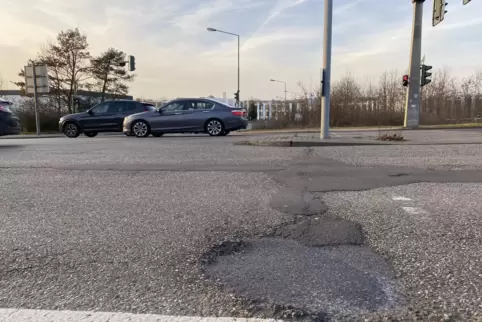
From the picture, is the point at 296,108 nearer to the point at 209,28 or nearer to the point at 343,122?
the point at 343,122

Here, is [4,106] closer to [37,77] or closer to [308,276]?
[308,276]

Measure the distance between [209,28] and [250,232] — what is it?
106 feet

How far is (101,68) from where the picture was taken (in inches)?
1433

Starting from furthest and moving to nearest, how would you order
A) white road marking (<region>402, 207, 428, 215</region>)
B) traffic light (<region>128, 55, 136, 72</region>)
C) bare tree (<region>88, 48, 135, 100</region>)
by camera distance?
bare tree (<region>88, 48, 135, 100</region>)
traffic light (<region>128, 55, 136, 72</region>)
white road marking (<region>402, 207, 428, 215</region>)

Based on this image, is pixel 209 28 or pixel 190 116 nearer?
pixel 190 116

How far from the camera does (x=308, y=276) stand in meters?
2.56

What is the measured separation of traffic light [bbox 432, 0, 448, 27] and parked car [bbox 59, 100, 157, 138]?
12807mm

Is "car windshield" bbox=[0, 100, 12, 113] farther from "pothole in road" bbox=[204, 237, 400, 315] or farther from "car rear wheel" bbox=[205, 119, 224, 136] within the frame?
"pothole in road" bbox=[204, 237, 400, 315]

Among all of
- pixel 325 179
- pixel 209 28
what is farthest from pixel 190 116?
pixel 209 28

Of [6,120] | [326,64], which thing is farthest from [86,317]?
[326,64]

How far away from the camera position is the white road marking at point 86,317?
207 cm

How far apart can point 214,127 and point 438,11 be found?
9824 mm

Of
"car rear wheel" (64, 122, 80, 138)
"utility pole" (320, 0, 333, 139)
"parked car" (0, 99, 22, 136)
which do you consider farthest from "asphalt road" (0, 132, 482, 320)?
"car rear wheel" (64, 122, 80, 138)

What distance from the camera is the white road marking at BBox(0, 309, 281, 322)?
2.07 metres
